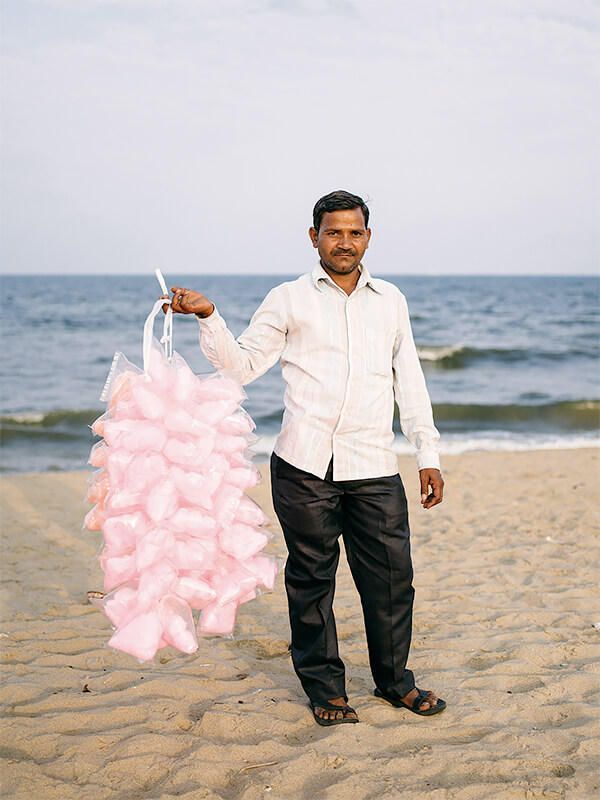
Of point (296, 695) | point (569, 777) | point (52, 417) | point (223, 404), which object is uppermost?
point (223, 404)

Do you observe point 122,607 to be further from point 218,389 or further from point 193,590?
point 218,389

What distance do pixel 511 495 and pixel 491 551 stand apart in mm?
1745

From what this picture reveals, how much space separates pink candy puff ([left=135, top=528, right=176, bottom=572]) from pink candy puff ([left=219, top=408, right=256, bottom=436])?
387 millimetres

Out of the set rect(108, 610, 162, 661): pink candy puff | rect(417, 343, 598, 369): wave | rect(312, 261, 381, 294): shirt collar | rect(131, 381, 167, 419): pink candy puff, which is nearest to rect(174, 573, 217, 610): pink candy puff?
rect(108, 610, 162, 661): pink candy puff

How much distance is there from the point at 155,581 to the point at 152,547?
4.5 inches

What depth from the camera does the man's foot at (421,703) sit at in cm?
290

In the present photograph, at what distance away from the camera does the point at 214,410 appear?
2492 mm

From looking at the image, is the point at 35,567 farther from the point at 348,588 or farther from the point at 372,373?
the point at 372,373

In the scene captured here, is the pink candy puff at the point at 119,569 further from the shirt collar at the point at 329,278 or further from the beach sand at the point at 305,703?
the shirt collar at the point at 329,278

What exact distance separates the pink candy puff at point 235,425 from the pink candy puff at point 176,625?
57 cm

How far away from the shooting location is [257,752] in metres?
2.65

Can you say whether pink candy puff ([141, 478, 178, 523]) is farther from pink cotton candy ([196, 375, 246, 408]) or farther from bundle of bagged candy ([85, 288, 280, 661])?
pink cotton candy ([196, 375, 246, 408])

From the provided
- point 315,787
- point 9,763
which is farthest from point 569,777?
point 9,763

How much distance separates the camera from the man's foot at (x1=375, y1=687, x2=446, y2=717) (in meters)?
2.90
